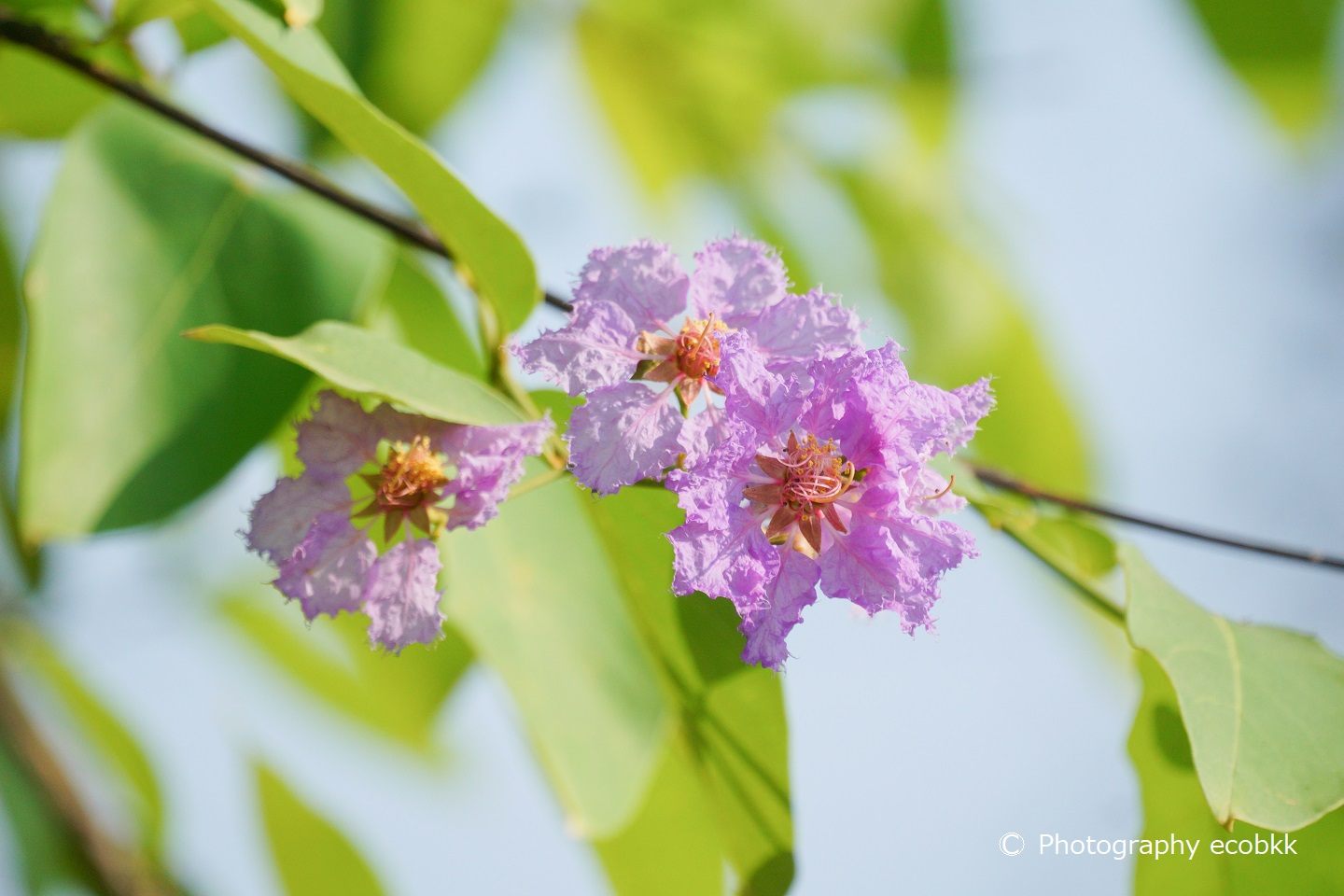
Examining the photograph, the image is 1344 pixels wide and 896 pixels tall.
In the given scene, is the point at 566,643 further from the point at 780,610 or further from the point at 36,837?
the point at 36,837

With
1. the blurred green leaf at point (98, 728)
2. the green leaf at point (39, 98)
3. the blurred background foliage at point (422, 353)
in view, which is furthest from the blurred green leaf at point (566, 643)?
the blurred green leaf at point (98, 728)

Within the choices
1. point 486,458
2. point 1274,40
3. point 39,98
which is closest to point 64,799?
point 39,98

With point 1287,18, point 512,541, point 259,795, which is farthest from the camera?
point 259,795

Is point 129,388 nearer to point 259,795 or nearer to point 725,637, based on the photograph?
point 725,637

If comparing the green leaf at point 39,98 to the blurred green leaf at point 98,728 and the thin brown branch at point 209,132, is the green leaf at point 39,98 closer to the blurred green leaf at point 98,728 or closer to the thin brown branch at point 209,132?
the thin brown branch at point 209,132

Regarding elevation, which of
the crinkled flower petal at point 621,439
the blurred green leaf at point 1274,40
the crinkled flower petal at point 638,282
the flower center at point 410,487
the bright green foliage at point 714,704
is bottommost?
the bright green foliage at point 714,704

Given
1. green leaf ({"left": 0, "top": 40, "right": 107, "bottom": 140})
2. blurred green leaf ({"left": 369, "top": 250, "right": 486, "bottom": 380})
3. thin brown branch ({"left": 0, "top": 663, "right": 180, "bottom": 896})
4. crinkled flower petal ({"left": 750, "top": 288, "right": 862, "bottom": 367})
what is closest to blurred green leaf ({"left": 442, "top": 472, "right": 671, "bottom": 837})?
blurred green leaf ({"left": 369, "top": 250, "right": 486, "bottom": 380})

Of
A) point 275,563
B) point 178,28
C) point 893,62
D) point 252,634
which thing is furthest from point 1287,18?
point 252,634

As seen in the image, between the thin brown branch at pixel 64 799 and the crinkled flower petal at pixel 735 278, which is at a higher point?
the crinkled flower petal at pixel 735 278
